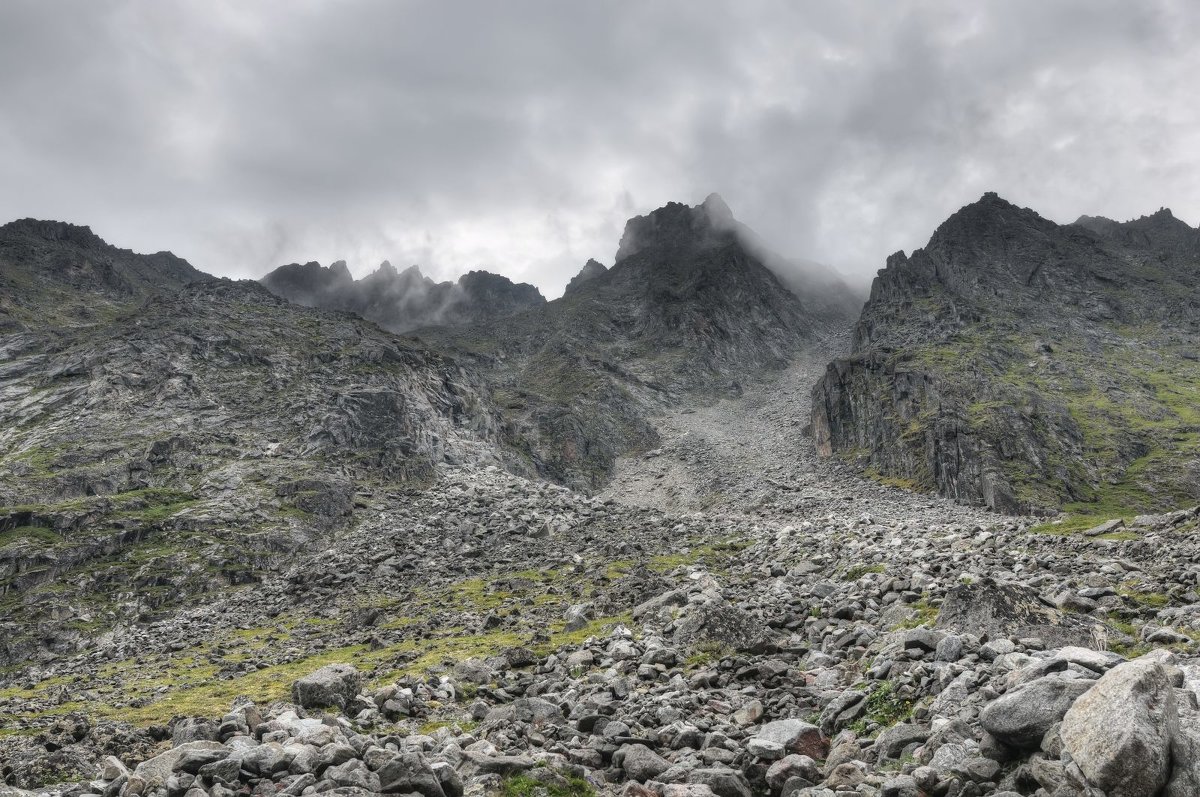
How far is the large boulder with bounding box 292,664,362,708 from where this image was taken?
2195 centimetres

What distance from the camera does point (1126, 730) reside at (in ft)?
29.5

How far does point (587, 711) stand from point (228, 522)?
75450 mm

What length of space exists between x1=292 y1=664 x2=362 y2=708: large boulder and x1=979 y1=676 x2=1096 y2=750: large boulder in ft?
64.5

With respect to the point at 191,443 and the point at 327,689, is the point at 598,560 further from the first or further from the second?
the point at 191,443

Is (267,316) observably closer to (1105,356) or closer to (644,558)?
(644,558)

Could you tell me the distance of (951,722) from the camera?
39.8 ft

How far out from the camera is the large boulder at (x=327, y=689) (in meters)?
22.0

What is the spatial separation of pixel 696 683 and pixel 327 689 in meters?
12.8

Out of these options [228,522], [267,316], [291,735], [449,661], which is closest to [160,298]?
[267,316]

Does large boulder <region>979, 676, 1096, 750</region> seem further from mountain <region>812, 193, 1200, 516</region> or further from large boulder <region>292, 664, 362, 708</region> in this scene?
mountain <region>812, 193, 1200, 516</region>

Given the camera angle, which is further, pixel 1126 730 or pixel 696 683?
pixel 696 683

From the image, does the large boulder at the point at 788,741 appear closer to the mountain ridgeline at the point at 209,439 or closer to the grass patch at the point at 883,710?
the grass patch at the point at 883,710

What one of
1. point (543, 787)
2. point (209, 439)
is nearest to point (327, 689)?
point (543, 787)

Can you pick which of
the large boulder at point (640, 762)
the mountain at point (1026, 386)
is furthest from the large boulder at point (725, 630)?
the mountain at point (1026, 386)
